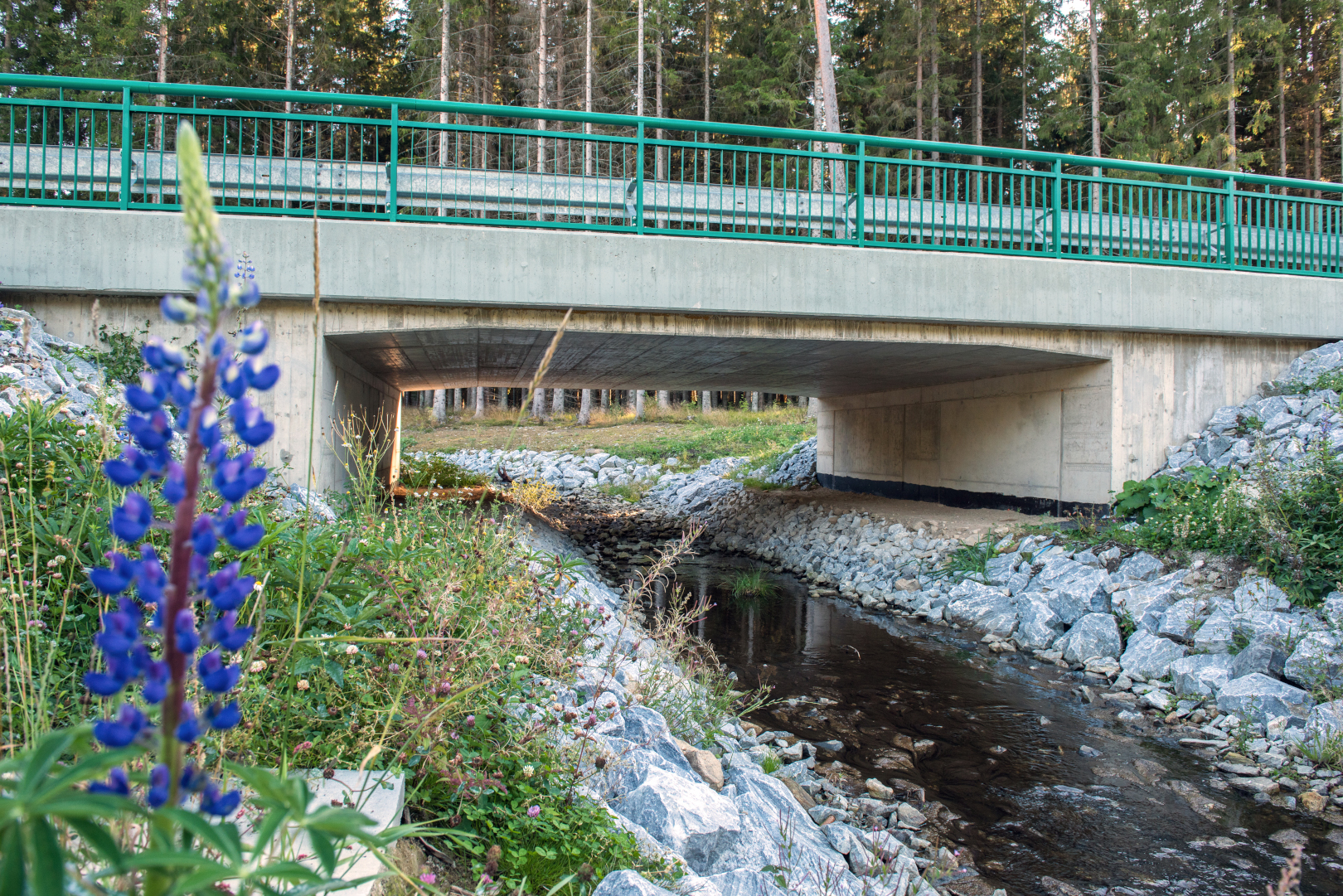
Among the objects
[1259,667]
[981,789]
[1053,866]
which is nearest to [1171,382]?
[1259,667]

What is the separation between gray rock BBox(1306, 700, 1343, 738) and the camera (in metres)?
4.89

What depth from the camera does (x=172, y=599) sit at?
2.98 feet

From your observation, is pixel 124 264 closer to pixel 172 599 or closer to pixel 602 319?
pixel 602 319

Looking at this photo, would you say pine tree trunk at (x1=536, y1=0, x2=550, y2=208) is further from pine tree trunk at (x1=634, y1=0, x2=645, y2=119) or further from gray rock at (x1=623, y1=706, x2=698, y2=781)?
gray rock at (x1=623, y1=706, x2=698, y2=781)

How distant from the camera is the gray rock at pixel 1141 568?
7492 millimetres

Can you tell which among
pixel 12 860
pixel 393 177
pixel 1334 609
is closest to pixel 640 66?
pixel 393 177

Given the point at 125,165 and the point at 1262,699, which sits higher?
the point at 125,165

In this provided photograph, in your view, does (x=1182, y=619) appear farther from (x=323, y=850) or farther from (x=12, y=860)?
(x=12, y=860)

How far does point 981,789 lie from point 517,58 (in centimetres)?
2808

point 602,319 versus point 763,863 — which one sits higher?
point 602,319

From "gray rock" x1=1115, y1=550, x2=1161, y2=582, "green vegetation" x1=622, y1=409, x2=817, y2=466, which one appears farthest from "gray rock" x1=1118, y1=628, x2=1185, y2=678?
"green vegetation" x1=622, y1=409, x2=817, y2=466

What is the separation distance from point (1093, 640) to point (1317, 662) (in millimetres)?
1719

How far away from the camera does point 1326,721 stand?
4980mm

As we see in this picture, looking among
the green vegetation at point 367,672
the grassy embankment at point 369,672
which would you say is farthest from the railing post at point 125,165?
the green vegetation at point 367,672
